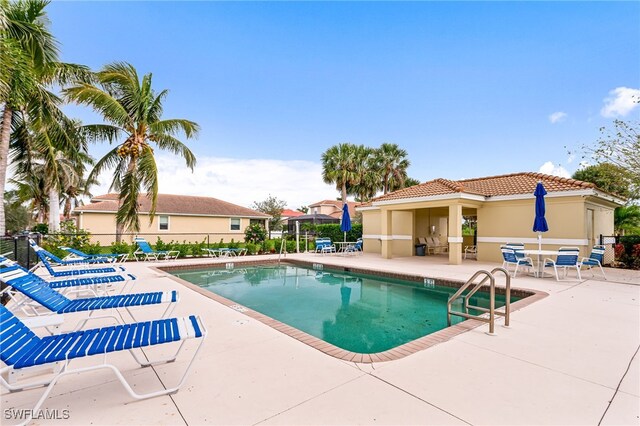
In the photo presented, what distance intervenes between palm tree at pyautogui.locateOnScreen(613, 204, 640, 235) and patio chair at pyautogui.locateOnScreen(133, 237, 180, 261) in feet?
77.2

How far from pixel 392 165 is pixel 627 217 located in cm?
1712

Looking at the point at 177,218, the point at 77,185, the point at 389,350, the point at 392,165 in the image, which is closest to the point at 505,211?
the point at 389,350

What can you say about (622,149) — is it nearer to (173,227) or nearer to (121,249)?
(121,249)

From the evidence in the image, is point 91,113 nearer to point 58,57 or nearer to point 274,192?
point 58,57

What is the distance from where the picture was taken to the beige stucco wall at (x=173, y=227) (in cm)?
2292

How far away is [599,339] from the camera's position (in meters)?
4.39

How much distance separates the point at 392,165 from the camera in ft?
97.0

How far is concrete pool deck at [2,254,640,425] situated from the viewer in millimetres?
2555

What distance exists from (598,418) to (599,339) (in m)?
2.53

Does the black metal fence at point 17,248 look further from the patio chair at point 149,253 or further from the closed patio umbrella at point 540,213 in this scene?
the closed patio umbrella at point 540,213

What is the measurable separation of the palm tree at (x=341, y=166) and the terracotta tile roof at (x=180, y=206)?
7866mm

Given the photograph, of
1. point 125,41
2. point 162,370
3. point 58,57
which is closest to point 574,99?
point 162,370

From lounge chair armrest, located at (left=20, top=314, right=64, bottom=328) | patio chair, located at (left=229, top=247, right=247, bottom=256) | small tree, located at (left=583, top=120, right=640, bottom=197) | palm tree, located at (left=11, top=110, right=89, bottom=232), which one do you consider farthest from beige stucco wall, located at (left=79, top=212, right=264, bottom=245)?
small tree, located at (left=583, top=120, right=640, bottom=197)

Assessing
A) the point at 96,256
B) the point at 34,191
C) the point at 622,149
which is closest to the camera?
the point at 96,256
